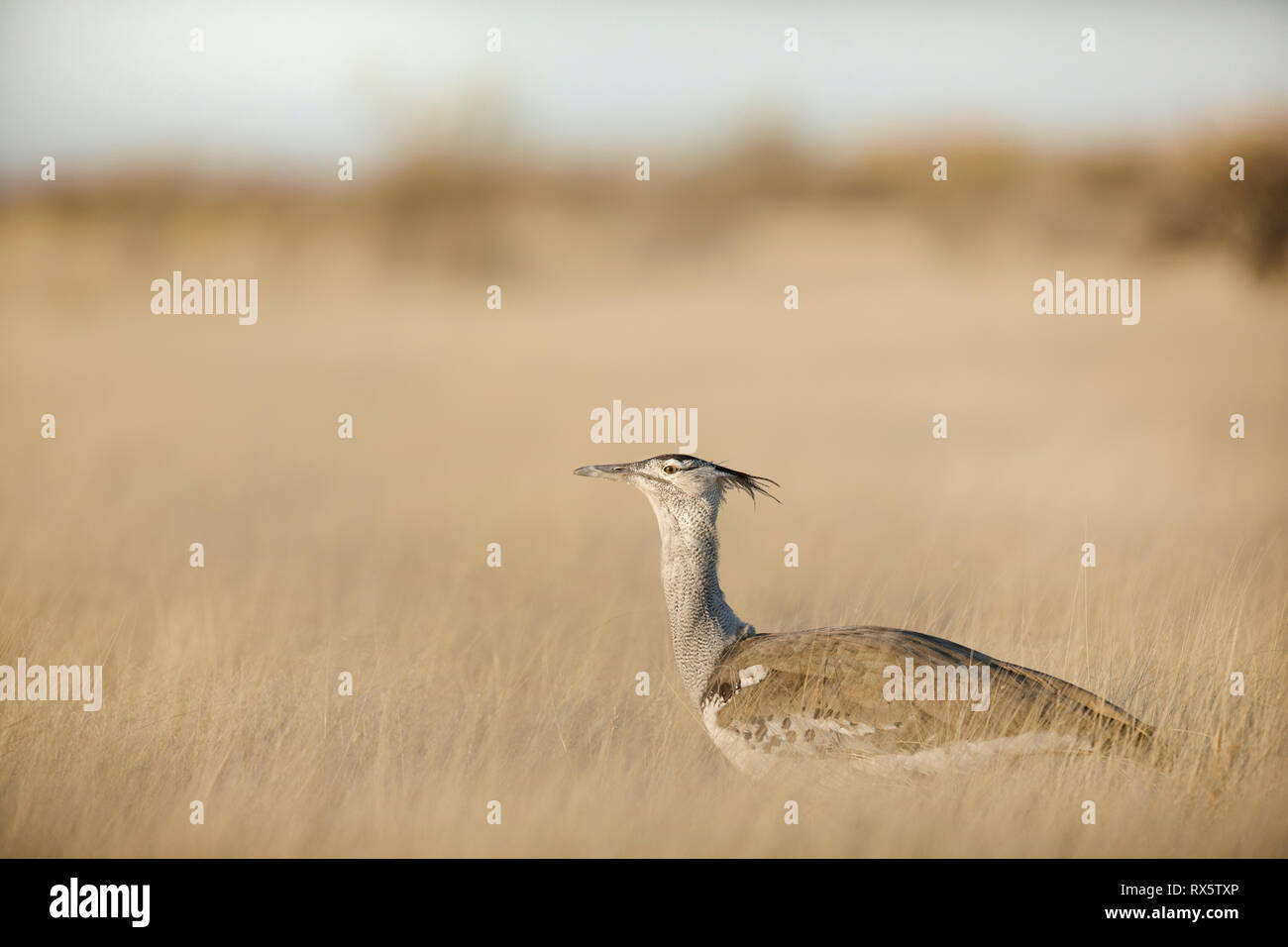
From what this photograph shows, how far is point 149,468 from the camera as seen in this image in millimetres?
10906

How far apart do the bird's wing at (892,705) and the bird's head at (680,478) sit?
2.30 ft

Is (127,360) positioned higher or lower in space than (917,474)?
higher

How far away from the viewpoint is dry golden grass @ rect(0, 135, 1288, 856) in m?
→ 4.41

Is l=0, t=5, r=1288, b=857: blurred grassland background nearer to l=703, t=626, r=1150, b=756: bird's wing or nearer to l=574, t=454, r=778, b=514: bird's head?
l=703, t=626, r=1150, b=756: bird's wing

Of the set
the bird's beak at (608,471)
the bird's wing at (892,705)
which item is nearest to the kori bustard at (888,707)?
the bird's wing at (892,705)

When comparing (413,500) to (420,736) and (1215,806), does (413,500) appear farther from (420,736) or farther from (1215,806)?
(1215,806)

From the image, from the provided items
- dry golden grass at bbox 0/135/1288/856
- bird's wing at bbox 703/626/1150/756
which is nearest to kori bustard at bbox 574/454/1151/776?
bird's wing at bbox 703/626/1150/756

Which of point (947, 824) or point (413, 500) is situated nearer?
point (947, 824)

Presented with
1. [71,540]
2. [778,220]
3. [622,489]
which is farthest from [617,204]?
[71,540]

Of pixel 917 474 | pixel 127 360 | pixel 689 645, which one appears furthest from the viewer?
pixel 127 360

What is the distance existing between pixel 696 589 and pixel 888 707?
2.93 feet

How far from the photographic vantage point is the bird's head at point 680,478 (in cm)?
484

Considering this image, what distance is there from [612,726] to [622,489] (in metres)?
5.27

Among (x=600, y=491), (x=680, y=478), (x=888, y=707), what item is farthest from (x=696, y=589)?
(x=600, y=491)
